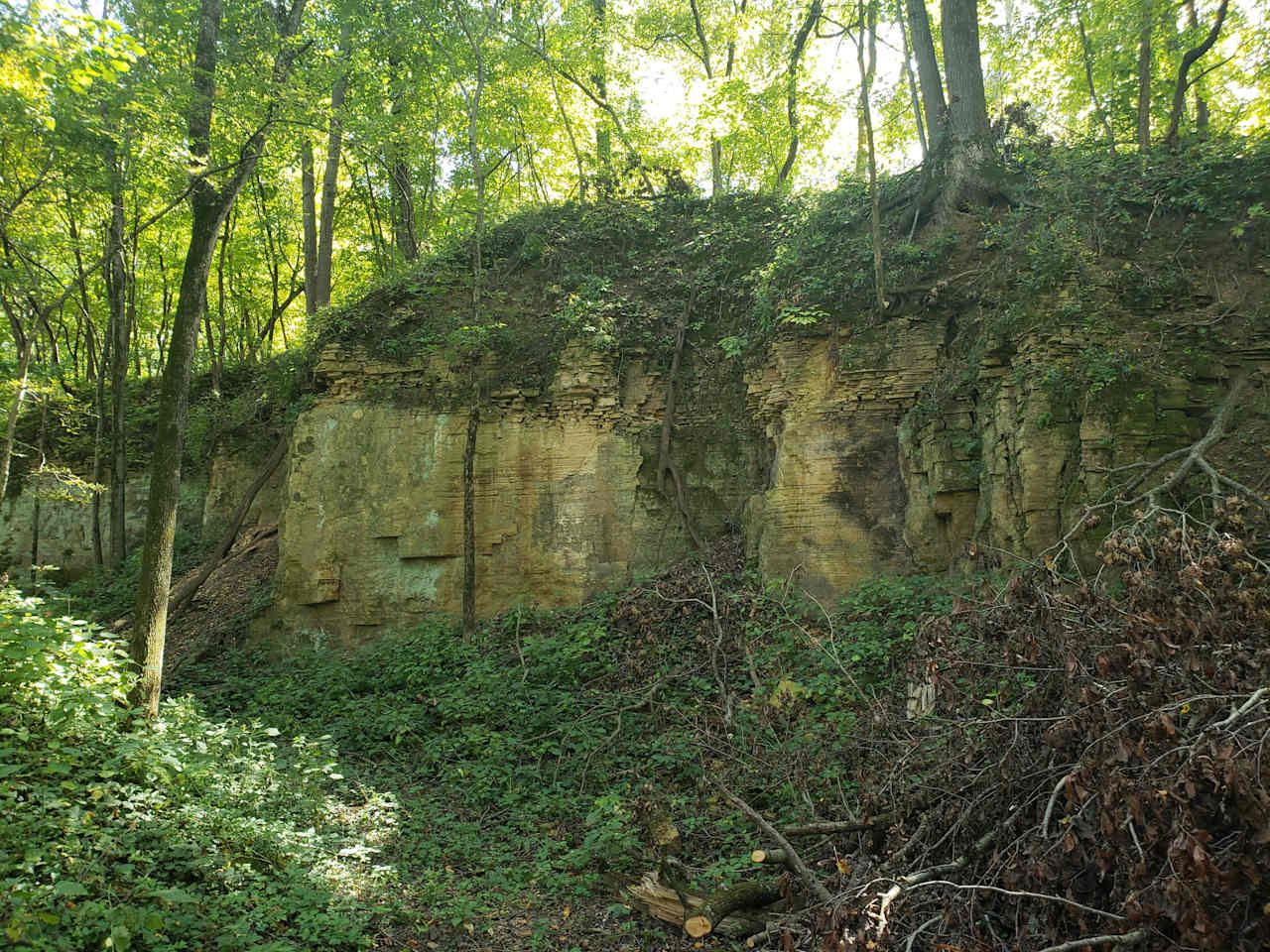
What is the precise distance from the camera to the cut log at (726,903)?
14.9 ft

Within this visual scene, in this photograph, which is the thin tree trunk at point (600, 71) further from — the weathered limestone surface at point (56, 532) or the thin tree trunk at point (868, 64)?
the weathered limestone surface at point (56, 532)

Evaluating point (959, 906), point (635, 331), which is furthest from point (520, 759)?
point (635, 331)

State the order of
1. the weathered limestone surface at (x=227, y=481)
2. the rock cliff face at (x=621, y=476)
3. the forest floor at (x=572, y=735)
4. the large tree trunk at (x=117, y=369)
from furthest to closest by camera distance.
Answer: the weathered limestone surface at (x=227, y=481)
the large tree trunk at (x=117, y=369)
the rock cliff face at (x=621, y=476)
the forest floor at (x=572, y=735)

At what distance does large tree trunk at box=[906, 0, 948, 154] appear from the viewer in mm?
11320

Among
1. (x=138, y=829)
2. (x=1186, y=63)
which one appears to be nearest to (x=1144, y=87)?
(x=1186, y=63)

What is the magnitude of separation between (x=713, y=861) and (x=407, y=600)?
6857 mm

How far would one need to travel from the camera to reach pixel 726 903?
181 inches

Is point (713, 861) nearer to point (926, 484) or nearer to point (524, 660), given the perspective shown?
point (524, 660)

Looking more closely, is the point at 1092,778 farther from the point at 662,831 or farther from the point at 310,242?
the point at 310,242

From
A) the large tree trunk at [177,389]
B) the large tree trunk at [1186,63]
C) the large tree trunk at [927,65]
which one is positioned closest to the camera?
the large tree trunk at [177,389]

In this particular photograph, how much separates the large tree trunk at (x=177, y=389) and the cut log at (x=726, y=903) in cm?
500

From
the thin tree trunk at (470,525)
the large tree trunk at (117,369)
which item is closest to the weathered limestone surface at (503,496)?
the thin tree trunk at (470,525)

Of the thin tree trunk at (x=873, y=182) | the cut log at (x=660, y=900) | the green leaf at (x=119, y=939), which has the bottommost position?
the cut log at (x=660, y=900)

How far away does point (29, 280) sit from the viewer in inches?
396
